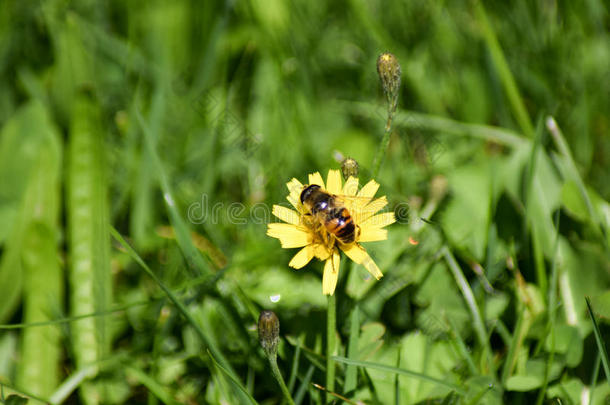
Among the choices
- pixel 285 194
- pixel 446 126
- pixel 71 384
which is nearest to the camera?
pixel 71 384

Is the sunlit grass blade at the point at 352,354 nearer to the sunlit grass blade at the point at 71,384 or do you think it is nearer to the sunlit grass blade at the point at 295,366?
the sunlit grass blade at the point at 295,366

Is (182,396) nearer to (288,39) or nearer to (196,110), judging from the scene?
(196,110)

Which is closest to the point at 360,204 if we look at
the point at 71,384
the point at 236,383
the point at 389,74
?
the point at 389,74

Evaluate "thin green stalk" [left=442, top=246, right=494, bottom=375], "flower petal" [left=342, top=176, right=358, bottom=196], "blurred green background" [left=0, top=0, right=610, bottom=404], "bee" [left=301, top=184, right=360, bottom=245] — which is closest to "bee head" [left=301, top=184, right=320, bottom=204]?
"bee" [left=301, top=184, right=360, bottom=245]

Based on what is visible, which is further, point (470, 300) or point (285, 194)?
point (285, 194)

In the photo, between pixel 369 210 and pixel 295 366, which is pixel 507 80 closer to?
pixel 369 210

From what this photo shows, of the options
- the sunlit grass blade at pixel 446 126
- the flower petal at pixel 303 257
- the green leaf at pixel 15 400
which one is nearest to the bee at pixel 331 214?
the flower petal at pixel 303 257
